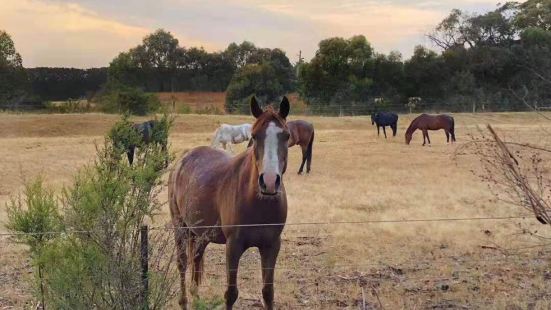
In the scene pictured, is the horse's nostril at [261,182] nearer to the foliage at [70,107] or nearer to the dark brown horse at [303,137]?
the dark brown horse at [303,137]

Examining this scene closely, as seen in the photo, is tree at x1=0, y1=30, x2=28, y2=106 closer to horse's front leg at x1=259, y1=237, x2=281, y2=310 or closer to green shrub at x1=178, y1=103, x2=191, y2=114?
green shrub at x1=178, y1=103, x2=191, y2=114

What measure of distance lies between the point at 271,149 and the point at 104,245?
140cm

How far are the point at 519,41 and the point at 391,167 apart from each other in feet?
140

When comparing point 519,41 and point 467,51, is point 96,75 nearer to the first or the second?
point 467,51

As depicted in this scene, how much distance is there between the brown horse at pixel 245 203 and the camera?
4.28 metres

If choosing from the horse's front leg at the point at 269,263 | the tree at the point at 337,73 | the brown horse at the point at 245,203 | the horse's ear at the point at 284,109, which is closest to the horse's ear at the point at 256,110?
the brown horse at the point at 245,203

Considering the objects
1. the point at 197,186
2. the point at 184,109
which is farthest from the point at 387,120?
the point at 197,186

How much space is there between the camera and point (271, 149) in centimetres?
423

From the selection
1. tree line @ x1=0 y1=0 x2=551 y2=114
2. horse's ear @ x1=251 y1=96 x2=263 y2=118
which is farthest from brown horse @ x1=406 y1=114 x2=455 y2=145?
horse's ear @ x1=251 y1=96 x2=263 y2=118

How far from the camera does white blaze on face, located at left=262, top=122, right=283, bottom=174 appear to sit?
162 inches

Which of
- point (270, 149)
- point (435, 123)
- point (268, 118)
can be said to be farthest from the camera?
point (435, 123)

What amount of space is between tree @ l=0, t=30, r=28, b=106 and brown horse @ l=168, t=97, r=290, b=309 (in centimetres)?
4660

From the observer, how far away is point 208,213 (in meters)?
5.16

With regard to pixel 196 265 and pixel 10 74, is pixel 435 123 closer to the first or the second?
pixel 196 265
